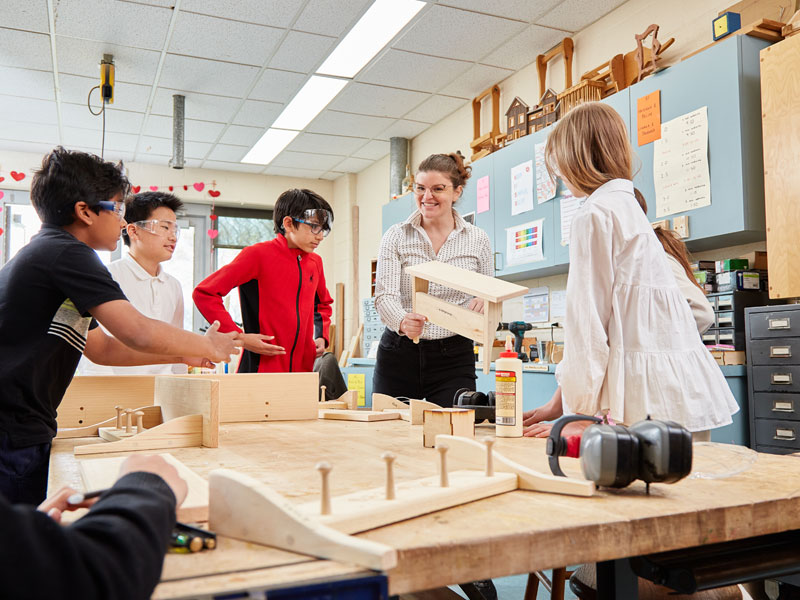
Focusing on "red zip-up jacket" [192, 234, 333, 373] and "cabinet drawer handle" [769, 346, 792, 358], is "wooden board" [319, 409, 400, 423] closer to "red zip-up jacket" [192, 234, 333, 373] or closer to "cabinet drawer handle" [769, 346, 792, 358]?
"red zip-up jacket" [192, 234, 333, 373]

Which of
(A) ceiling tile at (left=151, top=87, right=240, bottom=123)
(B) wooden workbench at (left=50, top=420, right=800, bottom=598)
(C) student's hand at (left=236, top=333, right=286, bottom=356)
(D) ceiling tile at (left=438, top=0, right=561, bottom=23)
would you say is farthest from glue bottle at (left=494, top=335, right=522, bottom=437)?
(A) ceiling tile at (left=151, top=87, right=240, bottom=123)

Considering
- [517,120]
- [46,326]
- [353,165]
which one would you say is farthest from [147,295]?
[353,165]

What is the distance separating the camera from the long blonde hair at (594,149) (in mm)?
1441

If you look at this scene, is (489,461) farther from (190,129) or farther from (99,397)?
(190,129)

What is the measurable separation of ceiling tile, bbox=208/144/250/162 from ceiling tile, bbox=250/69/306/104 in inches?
54.7

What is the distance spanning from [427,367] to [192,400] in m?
1.01

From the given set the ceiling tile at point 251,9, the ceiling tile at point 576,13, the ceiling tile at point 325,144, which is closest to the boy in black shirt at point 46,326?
the ceiling tile at point 251,9

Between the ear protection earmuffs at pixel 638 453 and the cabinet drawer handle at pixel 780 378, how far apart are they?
2.20 metres

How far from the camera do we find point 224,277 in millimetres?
2391

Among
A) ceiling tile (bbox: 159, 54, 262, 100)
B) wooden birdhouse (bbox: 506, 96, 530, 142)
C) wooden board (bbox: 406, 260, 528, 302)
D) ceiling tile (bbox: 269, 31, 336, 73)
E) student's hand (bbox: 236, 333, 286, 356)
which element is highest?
ceiling tile (bbox: 269, 31, 336, 73)

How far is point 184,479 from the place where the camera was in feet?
2.58

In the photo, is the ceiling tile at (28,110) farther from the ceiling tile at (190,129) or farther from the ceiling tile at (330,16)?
the ceiling tile at (330,16)

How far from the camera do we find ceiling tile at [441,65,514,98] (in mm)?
5121

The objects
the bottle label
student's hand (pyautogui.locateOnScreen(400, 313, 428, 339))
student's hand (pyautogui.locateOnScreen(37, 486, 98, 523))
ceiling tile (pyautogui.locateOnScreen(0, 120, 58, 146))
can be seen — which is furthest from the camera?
ceiling tile (pyautogui.locateOnScreen(0, 120, 58, 146))
